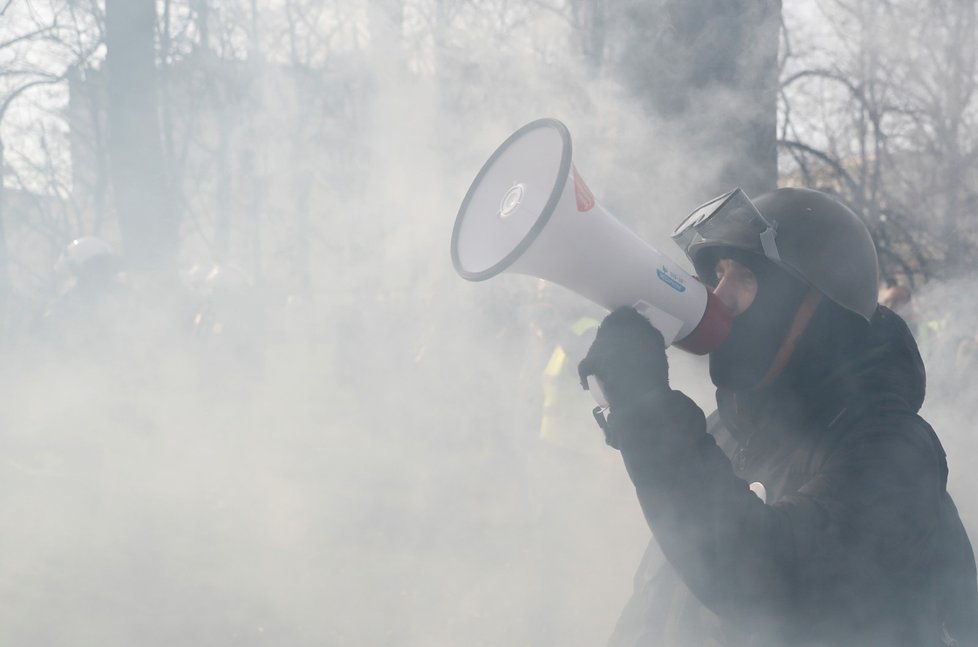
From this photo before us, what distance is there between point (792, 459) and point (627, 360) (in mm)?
372

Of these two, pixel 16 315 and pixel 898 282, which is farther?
pixel 16 315

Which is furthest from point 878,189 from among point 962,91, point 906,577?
point 906,577

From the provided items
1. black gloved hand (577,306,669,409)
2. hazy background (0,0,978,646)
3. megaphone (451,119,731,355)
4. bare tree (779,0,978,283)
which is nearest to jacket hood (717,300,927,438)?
megaphone (451,119,731,355)

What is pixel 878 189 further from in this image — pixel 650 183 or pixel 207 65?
pixel 207 65

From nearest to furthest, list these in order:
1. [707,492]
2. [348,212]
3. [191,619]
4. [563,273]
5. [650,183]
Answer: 1. [707,492]
2. [563,273]
3. [650,183]
4. [191,619]
5. [348,212]

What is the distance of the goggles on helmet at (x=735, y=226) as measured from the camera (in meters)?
1.72

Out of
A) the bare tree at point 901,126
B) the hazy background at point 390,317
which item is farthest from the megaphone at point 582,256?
the bare tree at point 901,126

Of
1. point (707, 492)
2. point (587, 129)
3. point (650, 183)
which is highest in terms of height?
point (587, 129)

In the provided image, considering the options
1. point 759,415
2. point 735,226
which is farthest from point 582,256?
point 759,415

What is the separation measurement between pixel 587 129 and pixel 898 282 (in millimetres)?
Result: 3080

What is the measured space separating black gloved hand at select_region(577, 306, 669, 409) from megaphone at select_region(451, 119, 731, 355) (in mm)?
85

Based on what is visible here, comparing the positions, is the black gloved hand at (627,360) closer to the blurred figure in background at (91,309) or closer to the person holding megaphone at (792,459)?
the person holding megaphone at (792,459)

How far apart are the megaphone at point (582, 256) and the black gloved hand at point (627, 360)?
85mm

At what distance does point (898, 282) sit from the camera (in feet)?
19.8
